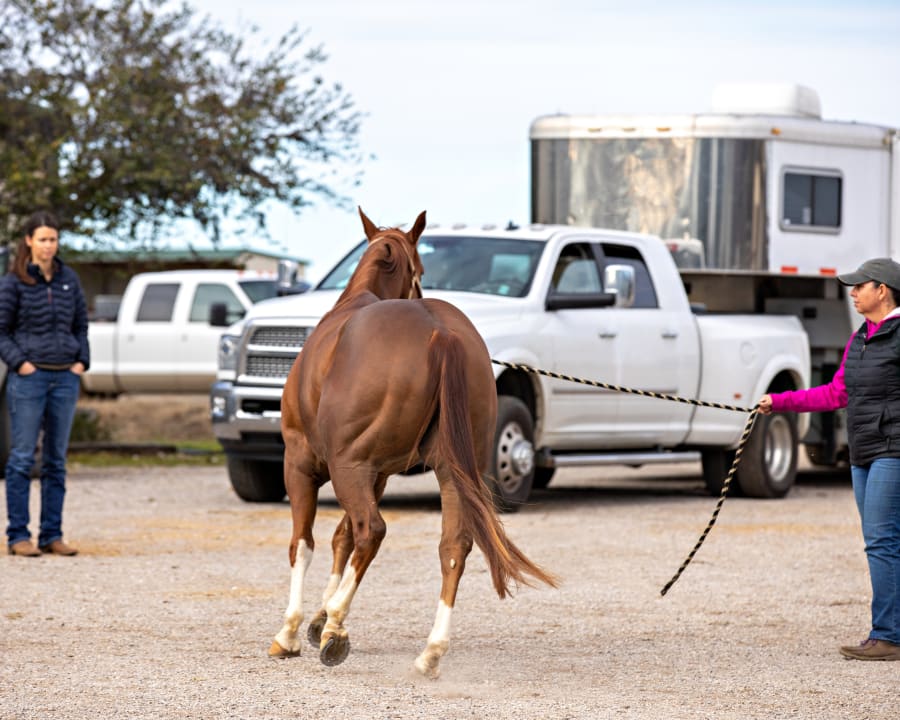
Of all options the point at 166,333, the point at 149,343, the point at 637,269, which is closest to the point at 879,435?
the point at 637,269

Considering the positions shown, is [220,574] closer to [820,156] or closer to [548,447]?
[548,447]

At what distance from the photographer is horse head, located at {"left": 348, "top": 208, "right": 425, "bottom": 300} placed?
26.1 feet

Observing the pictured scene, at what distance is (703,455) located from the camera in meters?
16.1

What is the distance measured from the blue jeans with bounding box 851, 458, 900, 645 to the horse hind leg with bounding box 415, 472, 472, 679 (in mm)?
1949

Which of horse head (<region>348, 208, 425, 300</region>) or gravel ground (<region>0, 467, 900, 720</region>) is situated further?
horse head (<region>348, 208, 425, 300</region>)

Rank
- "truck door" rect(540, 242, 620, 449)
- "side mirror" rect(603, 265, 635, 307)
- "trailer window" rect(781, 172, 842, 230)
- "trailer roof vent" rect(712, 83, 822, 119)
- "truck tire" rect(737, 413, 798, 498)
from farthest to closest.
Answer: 1. "trailer roof vent" rect(712, 83, 822, 119)
2. "trailer window" rect(781, 172, 842, 230)
3. "truck tire" rect(737, 413, 798, 498)
4. "truck door" rect(540, 242, 620, 449)
5. "side mirror" rect(603, 265, 635, 307)

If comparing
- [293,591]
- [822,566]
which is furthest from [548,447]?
[293,591]

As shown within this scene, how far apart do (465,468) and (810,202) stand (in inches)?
425

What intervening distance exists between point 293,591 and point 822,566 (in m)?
4.81

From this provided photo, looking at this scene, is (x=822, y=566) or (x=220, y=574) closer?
(x=220, y=574)

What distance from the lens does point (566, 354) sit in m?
13.8

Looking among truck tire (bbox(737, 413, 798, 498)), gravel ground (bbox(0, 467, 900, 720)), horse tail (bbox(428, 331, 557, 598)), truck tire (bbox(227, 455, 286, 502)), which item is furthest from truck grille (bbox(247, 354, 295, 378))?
horse tail (bbox(428, 331, 557, 598))

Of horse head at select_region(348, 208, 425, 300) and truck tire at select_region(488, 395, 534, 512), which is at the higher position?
horse head at select_region(348, 208, 425, 300)

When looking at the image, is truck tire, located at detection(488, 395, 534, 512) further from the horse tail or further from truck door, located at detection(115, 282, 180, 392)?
truck door, located at detection(115, 282, 180, 392)
